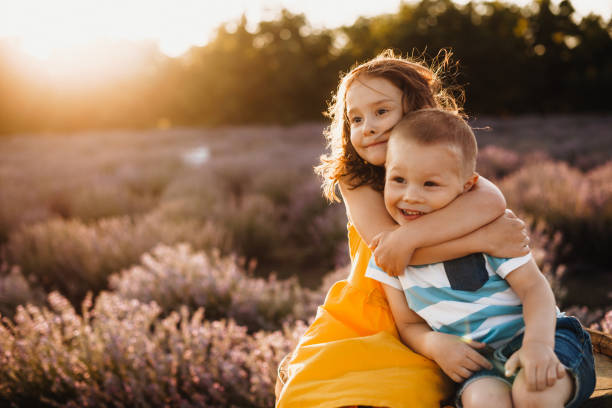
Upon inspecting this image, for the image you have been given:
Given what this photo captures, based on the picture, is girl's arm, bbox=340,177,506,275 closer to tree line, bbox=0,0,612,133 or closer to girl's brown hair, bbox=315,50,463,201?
girl's brown hair, bbox=315,50,463,201

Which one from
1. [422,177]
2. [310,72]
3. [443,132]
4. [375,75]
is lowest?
[422,177]

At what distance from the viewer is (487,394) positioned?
1212mm

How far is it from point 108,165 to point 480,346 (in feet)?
30.5

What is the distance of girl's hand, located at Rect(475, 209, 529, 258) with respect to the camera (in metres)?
1.37

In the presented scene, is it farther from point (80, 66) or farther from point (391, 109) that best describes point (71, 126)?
point (391, 109)

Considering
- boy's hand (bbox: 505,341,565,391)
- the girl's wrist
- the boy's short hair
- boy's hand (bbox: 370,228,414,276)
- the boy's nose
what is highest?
the boy's short hair

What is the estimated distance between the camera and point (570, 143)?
868cm

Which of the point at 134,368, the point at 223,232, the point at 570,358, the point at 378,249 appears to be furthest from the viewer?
the point at 223,232

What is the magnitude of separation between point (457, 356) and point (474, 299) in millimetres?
191

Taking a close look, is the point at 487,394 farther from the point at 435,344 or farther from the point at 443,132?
the point at 443,132

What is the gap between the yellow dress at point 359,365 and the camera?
1.31 m

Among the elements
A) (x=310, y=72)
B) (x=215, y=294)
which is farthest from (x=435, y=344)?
(x=310, y=72)

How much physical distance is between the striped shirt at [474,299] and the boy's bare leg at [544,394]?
0.18 meters

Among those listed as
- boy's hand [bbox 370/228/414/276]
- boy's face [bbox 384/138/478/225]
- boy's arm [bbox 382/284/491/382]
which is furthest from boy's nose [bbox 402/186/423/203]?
boy's arm [bbox 382/284/491/382]
